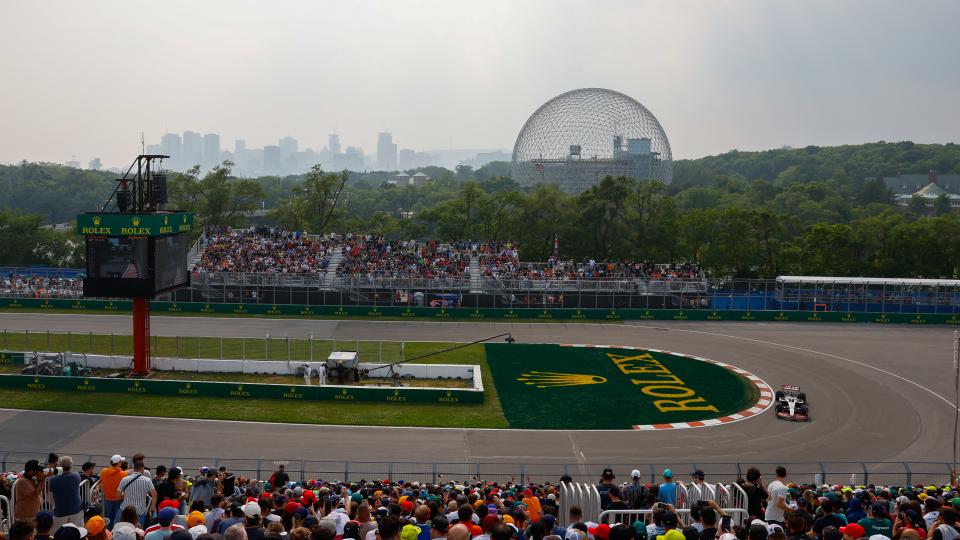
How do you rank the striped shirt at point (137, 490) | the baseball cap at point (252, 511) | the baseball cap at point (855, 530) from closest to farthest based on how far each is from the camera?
the baseball cap at point (252, 511) → the baseball cap at point (855, 530) → the striped shirt at point (137, 490)

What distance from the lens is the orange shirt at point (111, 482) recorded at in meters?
14.2

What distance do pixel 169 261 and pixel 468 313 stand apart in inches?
851

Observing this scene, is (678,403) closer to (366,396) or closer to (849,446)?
(849,446)

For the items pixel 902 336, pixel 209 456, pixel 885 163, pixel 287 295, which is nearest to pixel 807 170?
pixel 885 163

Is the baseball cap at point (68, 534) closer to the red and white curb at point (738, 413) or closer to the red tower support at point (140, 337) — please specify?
the red and white curb at point (738, 413)

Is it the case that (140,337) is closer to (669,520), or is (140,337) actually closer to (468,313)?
(468,313)

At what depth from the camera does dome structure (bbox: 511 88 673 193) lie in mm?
109125

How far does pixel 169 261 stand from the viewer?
36.9 metres

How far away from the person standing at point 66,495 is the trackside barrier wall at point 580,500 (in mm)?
8265

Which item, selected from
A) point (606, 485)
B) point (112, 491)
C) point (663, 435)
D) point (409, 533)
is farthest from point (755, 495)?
point (663, 435)

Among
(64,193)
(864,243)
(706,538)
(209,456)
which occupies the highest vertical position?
(64,193)

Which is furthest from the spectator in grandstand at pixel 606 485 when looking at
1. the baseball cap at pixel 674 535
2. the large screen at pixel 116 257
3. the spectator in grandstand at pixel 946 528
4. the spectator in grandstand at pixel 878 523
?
the large screen at pixel 116 257

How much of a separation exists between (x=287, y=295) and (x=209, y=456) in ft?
97.0

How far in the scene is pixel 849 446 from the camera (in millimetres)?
28109
